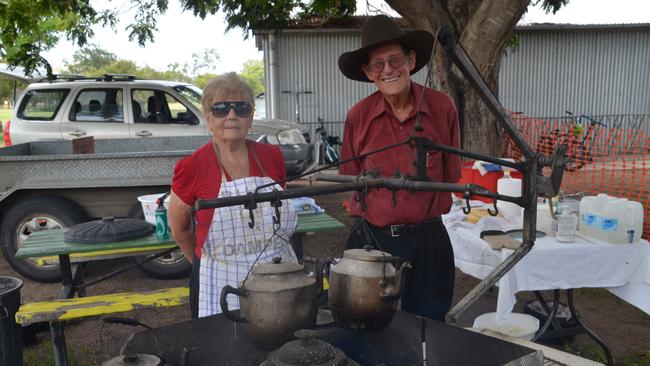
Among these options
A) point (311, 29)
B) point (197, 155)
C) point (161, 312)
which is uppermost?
point (311, 29)

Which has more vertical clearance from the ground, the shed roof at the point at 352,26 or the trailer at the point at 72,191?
the shed roof at the point at 352,26

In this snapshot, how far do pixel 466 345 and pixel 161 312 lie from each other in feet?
11.2

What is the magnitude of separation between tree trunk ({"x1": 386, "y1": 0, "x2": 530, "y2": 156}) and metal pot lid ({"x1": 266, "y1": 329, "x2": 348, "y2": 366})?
483 cm

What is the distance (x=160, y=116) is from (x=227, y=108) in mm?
6040

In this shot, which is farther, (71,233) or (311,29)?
(311,29)

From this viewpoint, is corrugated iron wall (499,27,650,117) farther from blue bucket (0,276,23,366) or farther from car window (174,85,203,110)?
blue bucket (0,276,23,366)

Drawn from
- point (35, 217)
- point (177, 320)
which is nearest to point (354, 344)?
point (177, 320)

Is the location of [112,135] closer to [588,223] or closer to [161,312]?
[161,312]

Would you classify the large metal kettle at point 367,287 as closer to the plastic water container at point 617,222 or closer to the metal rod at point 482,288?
the metal rod at point 482,288

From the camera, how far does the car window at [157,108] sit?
7945mm

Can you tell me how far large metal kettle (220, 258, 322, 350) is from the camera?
1812mm

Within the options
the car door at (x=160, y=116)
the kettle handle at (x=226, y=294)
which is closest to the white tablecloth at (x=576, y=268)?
the kettle handle at (x=226, y=294)

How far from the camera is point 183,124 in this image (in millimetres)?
7938

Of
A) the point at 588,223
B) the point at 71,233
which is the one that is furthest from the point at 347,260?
the point at 71,233
